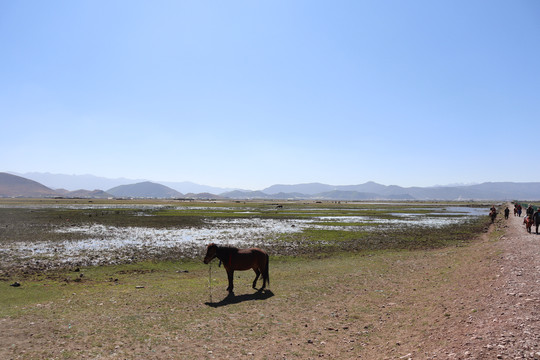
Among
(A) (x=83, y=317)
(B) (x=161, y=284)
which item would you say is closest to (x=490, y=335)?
(A) (x=83, y=317)

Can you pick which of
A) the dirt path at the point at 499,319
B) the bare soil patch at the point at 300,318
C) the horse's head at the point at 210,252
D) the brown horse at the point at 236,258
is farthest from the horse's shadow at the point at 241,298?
the dirt path at the point at 499,319

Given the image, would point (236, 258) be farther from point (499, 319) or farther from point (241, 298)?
point (499, 319)

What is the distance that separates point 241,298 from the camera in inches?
530

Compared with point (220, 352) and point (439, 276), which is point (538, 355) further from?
point (439, 276)

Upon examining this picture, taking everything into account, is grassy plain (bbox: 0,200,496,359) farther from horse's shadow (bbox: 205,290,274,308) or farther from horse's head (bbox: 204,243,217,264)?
horse's head (bbox: 204,243,217,264)

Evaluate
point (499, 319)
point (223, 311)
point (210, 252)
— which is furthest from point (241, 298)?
point (499, 319)

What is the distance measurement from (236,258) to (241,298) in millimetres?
1951

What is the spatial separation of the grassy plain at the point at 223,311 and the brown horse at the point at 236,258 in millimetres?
1083

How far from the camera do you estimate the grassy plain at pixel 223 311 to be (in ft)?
27.7

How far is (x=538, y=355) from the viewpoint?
588cm

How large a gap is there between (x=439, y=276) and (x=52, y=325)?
55.3 ft

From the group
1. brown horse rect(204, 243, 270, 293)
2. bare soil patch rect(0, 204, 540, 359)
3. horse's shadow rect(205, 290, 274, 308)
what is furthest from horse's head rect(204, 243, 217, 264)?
horse's shadow rect(205, 290, 274, 308)

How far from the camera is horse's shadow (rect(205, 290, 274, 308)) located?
12594 mm

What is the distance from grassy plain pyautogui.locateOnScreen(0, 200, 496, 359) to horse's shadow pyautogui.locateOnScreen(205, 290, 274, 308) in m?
0.09
